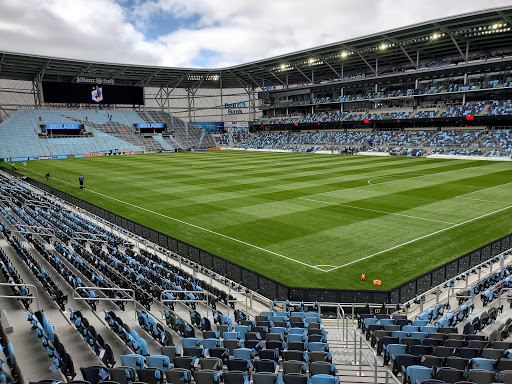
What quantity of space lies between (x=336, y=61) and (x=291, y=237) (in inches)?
2780

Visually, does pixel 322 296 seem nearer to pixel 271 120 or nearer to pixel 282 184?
pixel 282 184

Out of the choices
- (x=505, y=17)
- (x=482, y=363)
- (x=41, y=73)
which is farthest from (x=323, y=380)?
(x=41, y=73)

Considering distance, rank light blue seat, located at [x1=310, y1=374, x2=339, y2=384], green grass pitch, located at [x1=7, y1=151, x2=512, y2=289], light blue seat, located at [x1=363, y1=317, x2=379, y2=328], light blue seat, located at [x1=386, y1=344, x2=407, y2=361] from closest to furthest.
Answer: light blue seat, located at [x1=310, y1=374, x2=339, y2=384] → light blue seat, located at [x1=386, y1=344, x2=407, y2=361] → light blue seat, located at [x1=363, y1=317, x2=379, y2=328] → green grass pitch, located at [x1=7, y1=151, x2=512, y2=289]

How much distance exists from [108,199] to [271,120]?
74598mm

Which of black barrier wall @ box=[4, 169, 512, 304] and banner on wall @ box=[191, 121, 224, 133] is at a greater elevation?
banner on wall @ box=[191, 121, 224, 133]

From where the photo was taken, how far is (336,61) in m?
84.3

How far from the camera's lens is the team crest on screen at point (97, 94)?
302ft

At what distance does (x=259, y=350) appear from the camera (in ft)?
28.4

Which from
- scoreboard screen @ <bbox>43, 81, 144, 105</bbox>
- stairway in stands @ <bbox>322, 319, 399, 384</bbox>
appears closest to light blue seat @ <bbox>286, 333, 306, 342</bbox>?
stairway in stands @ <bbox>322, 319, 399, 384</bbox>

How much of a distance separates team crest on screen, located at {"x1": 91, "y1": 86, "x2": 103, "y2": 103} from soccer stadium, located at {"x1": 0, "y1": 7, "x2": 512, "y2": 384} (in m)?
0.46

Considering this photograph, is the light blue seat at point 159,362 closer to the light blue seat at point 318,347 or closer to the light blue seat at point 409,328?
the light blue seat at point 318,347

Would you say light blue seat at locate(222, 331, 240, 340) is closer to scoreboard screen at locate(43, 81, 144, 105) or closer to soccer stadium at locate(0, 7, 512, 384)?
soccer stadium at locate(0, 7, 512, 384)

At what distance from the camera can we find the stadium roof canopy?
60844 mm

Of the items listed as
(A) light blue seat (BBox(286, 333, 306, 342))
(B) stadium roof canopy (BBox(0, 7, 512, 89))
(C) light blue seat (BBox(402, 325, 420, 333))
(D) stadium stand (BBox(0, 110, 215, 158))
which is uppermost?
(B) stadium roof canopy (BBox(0, 7, 512, 89))
